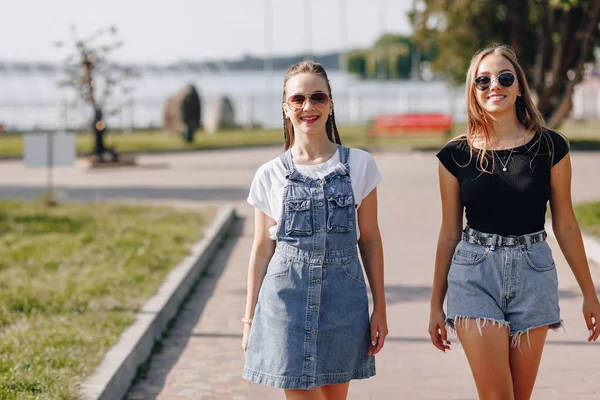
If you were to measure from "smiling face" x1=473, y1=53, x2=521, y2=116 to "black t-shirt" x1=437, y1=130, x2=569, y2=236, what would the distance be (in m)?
0.17

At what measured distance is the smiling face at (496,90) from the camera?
4.07 m

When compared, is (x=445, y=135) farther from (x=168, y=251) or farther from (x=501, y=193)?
(x=501, y=193)

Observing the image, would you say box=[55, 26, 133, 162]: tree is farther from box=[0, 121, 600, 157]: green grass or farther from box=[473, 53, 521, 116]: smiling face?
box=[473, 53, 521, 116]: smiling face

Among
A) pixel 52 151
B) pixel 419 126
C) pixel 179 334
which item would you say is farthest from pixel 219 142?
pixel 179 334

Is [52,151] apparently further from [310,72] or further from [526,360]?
[526,360]

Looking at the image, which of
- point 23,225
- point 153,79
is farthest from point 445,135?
point 153,79

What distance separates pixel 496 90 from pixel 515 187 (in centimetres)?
39

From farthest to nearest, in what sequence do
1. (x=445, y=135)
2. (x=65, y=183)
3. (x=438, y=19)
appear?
(x=445, y=135) < (x=438, y=19) < (x=65, y=183)

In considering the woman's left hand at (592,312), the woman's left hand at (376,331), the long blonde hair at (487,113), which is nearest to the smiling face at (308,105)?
the long blonde hair at (487,113)

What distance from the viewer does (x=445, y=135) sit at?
35.2m

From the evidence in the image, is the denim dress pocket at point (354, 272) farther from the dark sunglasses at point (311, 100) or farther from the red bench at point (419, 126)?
the red bench at point (419, 126)

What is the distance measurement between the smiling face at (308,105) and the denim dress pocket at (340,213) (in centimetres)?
29

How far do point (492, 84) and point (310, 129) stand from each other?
0.74 meters

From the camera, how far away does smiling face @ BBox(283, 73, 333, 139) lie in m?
3.95
